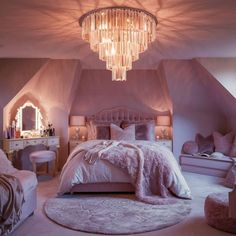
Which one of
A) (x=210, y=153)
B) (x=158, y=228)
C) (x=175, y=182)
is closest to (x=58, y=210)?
(x=158, y=228)

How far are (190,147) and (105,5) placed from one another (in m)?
4.36

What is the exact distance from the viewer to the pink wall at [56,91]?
19.0 ft

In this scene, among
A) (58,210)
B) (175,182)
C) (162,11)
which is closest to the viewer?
(162,11)

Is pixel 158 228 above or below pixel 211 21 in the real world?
below

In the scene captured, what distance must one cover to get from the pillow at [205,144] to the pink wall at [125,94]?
1067mm

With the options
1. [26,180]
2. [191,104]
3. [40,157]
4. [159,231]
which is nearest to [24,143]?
[40,157]

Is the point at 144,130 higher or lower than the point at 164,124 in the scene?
lower

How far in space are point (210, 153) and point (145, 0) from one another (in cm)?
443

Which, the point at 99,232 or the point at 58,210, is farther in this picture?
the point at 58,210

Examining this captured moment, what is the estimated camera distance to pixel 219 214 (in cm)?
319

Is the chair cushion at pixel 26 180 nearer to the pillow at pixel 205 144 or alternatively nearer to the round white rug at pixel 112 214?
the round white rug at pixel 112 214

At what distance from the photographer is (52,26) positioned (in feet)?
11.2

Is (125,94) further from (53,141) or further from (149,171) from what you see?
(149,171)

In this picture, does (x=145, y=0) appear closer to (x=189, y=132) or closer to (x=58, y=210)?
(x=58, y=210)
